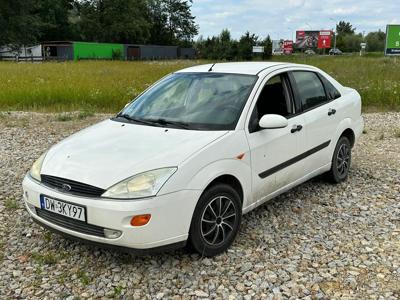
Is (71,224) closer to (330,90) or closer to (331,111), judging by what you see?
(331,111)

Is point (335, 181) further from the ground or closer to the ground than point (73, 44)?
closer to the ground

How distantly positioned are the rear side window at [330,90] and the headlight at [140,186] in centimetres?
306

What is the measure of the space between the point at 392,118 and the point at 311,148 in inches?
292

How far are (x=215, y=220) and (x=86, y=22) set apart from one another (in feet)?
268

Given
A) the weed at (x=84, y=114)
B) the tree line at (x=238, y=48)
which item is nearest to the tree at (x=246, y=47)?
the tree line at (x=238, y=48)

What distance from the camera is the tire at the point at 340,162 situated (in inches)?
227

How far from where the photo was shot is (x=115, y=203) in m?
3.29

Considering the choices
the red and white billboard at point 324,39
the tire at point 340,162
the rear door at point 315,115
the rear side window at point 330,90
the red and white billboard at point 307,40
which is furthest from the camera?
the red and white billboard at point 307,40

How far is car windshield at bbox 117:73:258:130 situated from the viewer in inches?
166

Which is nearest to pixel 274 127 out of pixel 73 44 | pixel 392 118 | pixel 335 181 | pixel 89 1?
pixel 335 181

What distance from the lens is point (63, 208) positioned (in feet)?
11.5

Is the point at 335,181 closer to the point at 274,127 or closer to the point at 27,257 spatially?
the point at 274,127

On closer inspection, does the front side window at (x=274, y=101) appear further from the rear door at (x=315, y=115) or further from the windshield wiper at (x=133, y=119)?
the windshield wiper at (x=133, y=119)

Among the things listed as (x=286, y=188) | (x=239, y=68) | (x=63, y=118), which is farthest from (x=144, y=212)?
(x=63, y=118)
